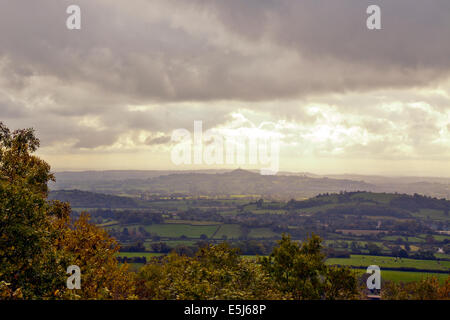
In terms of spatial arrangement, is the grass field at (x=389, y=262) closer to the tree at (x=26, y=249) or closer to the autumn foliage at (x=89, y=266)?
the autumn foliage at (x=89, y=266)

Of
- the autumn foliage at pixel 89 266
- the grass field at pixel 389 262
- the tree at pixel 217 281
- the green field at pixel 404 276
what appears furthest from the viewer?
the grass field at pixel 389 262

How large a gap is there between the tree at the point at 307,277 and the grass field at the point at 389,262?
13565cm

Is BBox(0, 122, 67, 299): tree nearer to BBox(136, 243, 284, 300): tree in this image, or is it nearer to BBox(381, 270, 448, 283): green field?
BBox(136, 243, 284, 300): tree

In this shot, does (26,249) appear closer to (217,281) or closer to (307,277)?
(217,281)

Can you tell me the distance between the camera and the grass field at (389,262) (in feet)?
523

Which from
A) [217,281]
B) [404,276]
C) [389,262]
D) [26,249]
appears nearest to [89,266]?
[26,249]

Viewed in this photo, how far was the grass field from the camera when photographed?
15950 centimetres

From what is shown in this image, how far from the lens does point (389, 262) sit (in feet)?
555

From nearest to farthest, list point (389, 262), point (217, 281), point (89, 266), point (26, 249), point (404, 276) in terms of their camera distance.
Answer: point (26, 249) → point (217, 281) → point (89, 266) → point (404, 276) → point (389, 262)

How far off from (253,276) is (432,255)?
207m

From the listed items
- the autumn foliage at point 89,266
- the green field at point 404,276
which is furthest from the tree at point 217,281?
the green field at point 404,276

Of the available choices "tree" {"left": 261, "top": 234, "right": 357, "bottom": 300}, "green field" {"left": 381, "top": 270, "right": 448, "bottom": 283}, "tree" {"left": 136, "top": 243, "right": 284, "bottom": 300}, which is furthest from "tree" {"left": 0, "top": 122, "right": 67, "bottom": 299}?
"green field" {"left": 381, "top": 270, "right": 448, "bottom": 283}

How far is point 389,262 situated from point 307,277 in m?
161

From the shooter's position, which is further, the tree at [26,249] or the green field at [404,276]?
the green field at [404,276]
